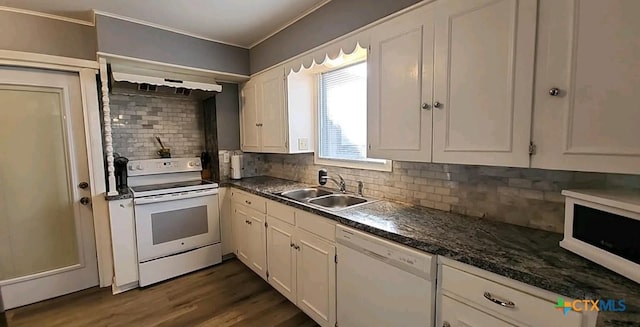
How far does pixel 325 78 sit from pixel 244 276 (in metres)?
2.19

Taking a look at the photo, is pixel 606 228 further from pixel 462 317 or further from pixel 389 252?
pixel 389 252

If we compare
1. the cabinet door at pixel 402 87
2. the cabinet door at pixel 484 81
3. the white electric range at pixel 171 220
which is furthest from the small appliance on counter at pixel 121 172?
the cabinet door at pixel 484 81

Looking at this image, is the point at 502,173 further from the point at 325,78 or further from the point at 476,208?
the point at 325,78

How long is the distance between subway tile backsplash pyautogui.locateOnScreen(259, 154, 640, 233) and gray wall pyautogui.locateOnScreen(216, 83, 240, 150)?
5.82ft

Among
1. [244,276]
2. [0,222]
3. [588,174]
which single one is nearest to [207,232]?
[244,276]

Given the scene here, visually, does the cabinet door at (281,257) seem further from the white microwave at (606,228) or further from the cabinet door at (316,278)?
the white microwave at (606,228)

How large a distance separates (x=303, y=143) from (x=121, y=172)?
1.86 m

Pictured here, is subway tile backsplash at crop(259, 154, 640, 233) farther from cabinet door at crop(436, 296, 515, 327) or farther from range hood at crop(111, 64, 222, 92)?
range hood at crop(111, 64, 222, 92)

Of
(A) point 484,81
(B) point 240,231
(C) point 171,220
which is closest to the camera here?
(A) point 484,81

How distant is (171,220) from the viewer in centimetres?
278

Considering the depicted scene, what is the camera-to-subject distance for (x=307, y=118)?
9.53 ft

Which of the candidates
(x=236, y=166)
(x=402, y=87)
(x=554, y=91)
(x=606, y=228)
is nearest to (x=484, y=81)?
(x=554, y=91)

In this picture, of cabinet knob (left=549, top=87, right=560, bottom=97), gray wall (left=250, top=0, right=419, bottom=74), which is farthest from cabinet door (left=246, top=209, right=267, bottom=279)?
cabinet knob (left=549, top=87, right=560, bottom=97)

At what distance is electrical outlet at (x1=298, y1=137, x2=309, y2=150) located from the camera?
286 centimetres
